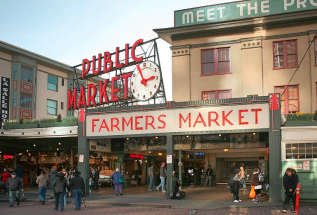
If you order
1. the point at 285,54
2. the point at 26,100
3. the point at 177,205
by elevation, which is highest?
the point at 285,54

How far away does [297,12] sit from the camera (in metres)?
23.3

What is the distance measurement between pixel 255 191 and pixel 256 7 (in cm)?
1250

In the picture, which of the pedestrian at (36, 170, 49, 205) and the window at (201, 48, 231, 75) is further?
the window at (201, 48, 231, 75)

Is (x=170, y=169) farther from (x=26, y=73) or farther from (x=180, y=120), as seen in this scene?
(x=26, y=73)

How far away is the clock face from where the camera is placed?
2802cm

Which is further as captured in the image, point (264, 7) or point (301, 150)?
point (264, 7)

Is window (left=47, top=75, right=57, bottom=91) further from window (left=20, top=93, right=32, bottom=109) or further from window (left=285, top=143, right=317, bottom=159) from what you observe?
window (left=285, top=143, right=317, bottom=159)

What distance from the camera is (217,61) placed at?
25.5 m

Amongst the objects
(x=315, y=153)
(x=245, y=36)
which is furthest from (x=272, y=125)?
(x=245, y=36)

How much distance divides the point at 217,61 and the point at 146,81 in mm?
5643

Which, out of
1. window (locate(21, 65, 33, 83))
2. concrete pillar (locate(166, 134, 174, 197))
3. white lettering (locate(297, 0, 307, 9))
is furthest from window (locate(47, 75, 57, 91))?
white lettering (locate(297, 0, 307, 9))

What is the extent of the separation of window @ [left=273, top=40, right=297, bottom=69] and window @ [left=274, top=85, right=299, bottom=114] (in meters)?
1.40

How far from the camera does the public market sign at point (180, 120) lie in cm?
2042

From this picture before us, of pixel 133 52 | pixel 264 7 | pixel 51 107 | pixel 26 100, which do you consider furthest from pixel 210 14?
pixel 51 107
